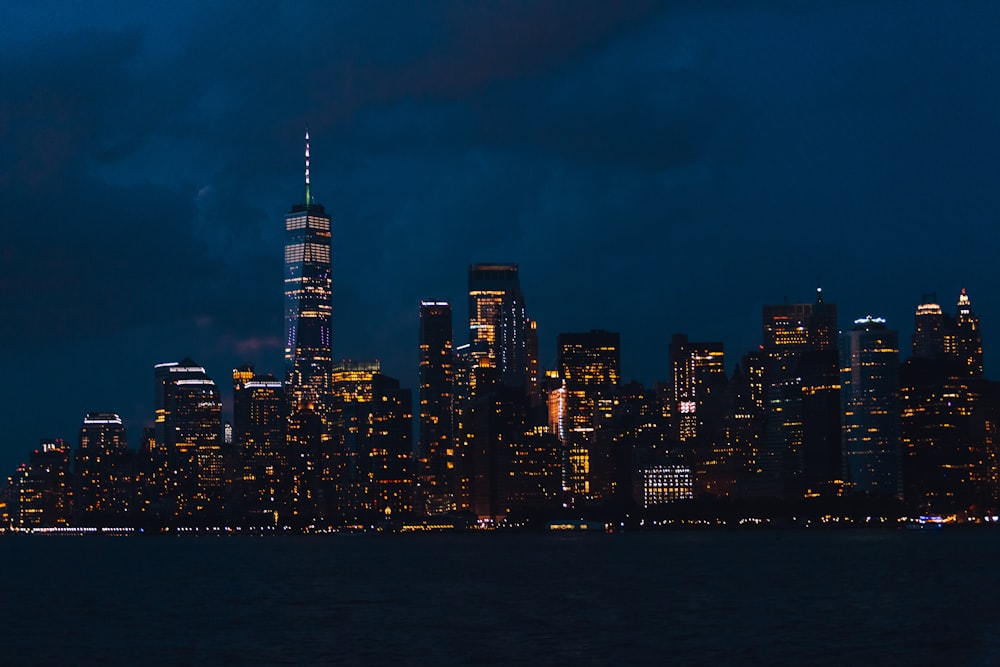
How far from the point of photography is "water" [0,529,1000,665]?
237ft

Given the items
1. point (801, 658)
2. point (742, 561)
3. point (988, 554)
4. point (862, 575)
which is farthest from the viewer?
point (988, 554)

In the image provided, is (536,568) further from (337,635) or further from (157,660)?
(157,660)

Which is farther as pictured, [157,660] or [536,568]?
[536,568]

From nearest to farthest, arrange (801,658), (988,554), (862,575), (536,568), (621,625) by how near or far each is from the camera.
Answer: (801,658) < (621,625) < (862,575) < (536,568) < (988,554)

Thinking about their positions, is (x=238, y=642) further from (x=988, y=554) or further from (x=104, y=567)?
(x=988, y=554)

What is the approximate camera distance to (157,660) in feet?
238

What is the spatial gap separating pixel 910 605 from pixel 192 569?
9580 centimetres

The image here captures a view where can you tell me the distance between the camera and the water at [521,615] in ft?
237

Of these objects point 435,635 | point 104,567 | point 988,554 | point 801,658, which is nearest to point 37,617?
point 435,635

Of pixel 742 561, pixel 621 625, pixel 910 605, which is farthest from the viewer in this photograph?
pixel 742 561

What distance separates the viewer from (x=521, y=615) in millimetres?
93062

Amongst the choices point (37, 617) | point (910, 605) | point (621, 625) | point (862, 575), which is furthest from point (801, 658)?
point (862, 575)

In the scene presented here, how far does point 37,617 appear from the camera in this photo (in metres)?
100

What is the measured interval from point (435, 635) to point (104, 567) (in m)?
111
